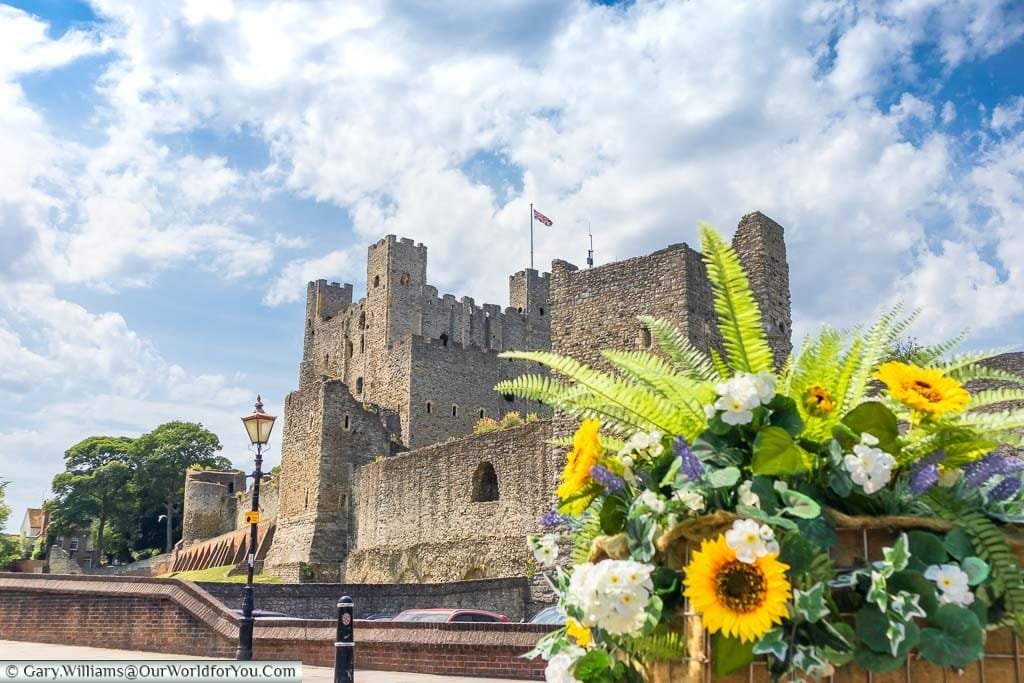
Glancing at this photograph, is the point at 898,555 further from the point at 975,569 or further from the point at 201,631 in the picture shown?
the point at 201,631

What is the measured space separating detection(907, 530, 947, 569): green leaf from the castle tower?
1452 centimetres

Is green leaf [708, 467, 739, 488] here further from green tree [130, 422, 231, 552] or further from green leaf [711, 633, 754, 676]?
green tree [130, 422, 231, 552]

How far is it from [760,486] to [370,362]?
51270mm

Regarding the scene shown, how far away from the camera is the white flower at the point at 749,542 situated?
2.44 metres

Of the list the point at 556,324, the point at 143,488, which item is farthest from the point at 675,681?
the point at 143,488

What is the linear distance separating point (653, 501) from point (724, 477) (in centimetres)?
22

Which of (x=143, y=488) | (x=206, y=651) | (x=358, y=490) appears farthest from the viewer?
(x=143, y=488)

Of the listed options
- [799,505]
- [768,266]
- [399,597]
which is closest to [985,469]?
[799,505]

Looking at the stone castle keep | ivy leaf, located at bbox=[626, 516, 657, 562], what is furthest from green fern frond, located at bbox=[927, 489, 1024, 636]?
the stone castle keep

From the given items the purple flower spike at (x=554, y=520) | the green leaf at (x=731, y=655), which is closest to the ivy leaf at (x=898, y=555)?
the green leaf at (x=731, y=655)

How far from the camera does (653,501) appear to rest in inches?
107

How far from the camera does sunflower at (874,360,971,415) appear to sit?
272 cm

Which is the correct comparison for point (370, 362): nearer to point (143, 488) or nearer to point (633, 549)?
point (143, 488)

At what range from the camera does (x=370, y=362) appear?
175ft
